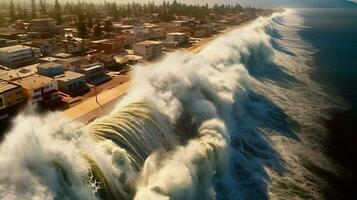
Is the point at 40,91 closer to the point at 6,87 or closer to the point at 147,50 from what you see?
the point at 6,87

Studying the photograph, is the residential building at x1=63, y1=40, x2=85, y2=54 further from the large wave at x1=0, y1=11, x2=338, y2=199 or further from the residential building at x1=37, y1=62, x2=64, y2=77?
the large wave at x1=0, y1=11, x2=338, y2=199

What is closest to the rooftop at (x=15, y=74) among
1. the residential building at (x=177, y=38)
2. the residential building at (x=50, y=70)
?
the residential building at (x=50, y=70)

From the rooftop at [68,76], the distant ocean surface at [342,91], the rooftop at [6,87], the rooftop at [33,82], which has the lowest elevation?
the distant ocean surface at [342,91]

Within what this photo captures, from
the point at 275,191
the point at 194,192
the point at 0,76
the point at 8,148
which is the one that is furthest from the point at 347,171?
the point at 0,76

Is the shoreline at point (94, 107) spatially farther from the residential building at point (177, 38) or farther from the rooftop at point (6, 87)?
the residential building at point (177, 38)

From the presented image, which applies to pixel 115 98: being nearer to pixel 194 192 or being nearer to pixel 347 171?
pixel 194 192

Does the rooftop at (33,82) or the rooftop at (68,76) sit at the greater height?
the rooftop at (33,82)

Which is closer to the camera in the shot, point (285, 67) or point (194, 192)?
point (194, 192)
